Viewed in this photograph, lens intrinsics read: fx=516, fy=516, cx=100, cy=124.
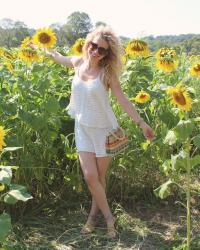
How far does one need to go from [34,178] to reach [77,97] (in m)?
0.70

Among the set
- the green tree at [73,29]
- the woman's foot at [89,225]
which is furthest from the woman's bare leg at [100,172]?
the green tree at [73,29]

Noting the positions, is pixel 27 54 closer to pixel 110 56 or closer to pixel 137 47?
pixel 110 56

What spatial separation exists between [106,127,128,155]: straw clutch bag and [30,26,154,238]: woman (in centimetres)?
3

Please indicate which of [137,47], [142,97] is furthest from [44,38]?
[142,97]

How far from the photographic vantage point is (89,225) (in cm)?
308

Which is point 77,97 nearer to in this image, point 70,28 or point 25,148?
point 25,148

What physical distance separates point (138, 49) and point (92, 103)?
0.73 m

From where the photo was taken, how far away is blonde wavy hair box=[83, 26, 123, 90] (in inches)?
113

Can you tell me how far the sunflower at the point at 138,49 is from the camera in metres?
3.43

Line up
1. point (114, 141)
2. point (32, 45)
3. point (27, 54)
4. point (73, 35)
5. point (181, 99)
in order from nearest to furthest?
point (181, 99) < point (114, 141) < point (27, 54) < point (32, 45) < point (73, 35)

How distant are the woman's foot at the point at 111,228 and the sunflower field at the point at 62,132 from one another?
0.39 meters

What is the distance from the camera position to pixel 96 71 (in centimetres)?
291

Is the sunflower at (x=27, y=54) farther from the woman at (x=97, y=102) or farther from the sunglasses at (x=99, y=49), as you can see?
the sunglasses at (x=99, y=49)

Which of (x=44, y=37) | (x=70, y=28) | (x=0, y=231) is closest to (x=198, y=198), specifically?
(x=44, y=37)
